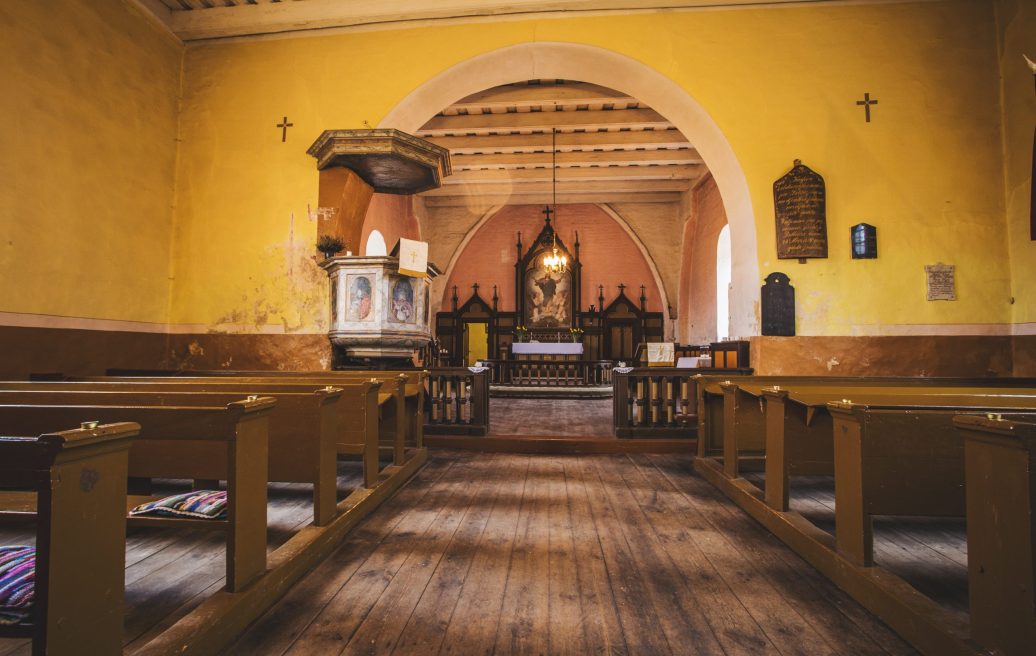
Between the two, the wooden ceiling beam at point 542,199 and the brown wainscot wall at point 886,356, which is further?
the wooden ceiling beam at point 542,199

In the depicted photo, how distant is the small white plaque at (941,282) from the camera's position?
15.7 feet

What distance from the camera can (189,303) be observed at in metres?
5.48

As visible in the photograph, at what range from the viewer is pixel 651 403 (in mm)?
4473

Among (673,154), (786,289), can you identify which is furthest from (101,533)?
(673,154)

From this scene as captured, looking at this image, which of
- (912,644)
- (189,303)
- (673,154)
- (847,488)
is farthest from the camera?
(673,154)

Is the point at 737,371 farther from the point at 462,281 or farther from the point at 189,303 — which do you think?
the point at 462,281

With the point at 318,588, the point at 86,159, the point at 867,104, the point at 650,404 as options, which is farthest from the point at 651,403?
the point at 86,159

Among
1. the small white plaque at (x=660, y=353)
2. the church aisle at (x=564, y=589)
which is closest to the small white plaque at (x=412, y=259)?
the small white plaque at (x=660, y=353)

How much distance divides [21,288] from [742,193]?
20.6 ft

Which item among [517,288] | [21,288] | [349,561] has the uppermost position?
[517,288]

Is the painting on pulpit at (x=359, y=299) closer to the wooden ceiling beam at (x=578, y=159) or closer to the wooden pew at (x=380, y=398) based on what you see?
the wooden pew at (x=380, y=398)

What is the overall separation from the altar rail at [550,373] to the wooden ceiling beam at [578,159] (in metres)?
3.52

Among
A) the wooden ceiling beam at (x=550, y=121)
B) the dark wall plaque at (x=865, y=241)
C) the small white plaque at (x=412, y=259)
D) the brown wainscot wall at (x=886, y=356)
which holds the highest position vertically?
the wooden ceiling beam at (x=550, y=121)

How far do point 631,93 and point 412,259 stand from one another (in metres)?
3.19
